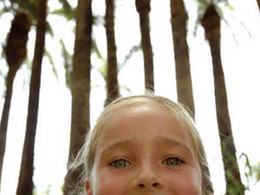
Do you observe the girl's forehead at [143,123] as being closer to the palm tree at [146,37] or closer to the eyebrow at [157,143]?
the eyebrow at [157,143]

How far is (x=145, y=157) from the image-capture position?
4.97 ft

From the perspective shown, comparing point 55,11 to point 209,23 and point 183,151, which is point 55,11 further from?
point 183,151

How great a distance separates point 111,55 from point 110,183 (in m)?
4.74

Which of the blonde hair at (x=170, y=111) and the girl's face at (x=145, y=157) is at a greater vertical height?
the blonde hair at (x=170, y=111)

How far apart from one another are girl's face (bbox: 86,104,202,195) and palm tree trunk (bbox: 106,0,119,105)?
12.3 ft

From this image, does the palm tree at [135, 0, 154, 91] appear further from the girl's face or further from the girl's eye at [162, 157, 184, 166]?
the girl's eye at [162, 157, 184, 166]

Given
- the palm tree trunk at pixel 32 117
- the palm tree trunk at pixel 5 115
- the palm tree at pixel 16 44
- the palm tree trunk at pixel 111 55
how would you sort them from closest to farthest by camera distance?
the palm tree trunk at pixel 32 117, the palm tree trunk at pixel 111 55, the palm tree trunk at pixel 5 115, the palm tree at pixel 16 44

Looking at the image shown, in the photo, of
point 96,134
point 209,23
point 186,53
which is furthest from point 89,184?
point 209,23

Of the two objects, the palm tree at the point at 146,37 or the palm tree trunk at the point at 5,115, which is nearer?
the palm tree at the point at 146,37

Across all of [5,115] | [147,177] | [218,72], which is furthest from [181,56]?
[147,177]

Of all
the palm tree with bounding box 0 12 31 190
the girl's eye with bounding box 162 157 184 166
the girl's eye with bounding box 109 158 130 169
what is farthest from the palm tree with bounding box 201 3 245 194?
the girl's eye with bounding box 109 158 130 169

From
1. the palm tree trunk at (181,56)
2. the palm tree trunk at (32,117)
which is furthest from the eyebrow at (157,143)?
the palm tree trunk at (32,117)

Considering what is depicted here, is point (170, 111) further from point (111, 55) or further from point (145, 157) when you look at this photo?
point (111, 55)

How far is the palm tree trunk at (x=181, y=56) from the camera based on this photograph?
484cm
